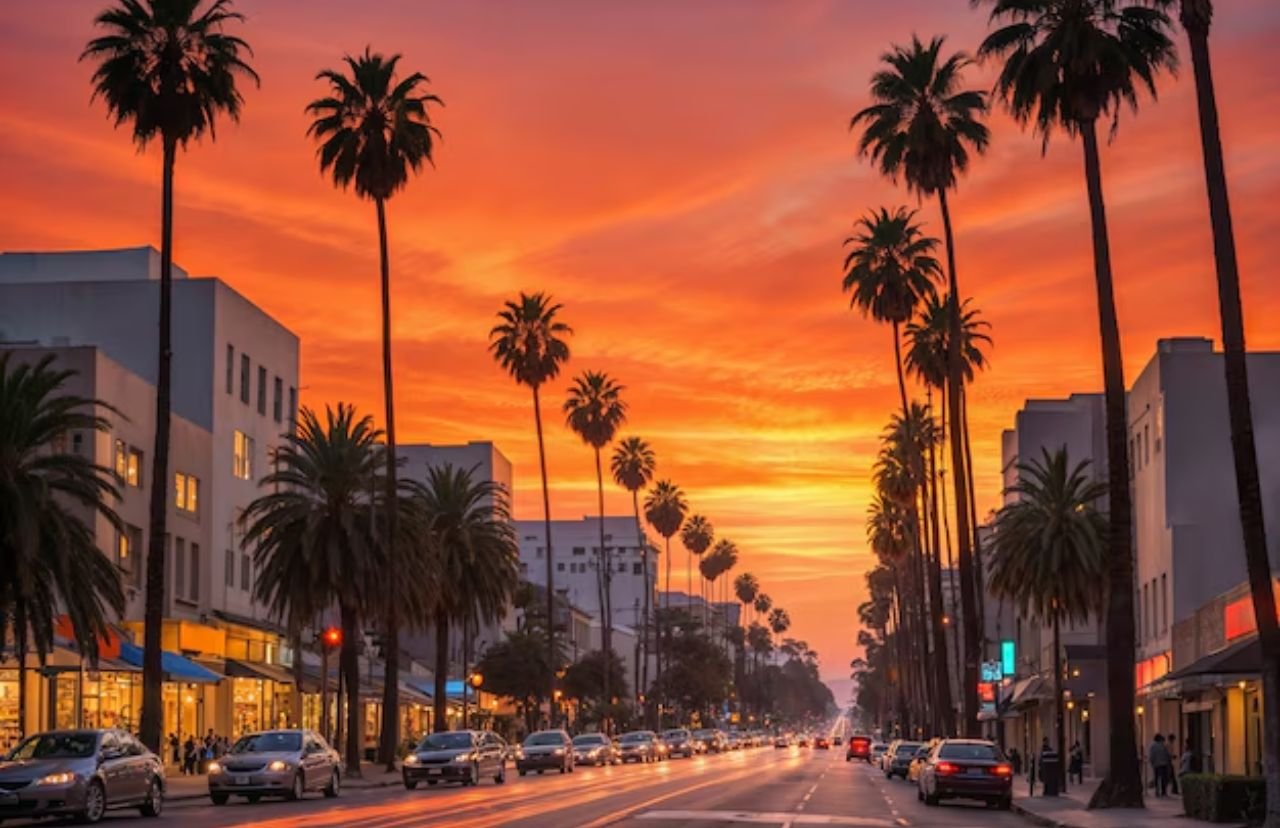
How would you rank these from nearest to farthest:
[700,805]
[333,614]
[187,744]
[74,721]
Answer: [700,805], [74,721], [187,744], [333,614]

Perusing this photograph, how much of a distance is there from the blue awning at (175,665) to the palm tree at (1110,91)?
32062 mm

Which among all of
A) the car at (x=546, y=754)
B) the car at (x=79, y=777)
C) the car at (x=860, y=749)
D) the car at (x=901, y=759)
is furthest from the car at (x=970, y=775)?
the car at (x=860, y=749)

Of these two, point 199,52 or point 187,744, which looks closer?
point 199,52

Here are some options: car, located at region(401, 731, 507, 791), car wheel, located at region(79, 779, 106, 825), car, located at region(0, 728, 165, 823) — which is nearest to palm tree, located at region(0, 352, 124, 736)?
car, located at region(0, 728, 165, 823)

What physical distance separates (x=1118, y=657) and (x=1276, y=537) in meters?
22.4

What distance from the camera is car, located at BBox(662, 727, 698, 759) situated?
380ft

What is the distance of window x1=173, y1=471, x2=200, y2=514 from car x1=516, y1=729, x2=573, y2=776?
15.8 m

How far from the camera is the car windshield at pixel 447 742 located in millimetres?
56188

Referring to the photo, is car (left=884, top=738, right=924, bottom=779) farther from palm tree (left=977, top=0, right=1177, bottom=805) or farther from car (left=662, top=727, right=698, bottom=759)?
car (left=662, top=727, right=698, bottom=759)

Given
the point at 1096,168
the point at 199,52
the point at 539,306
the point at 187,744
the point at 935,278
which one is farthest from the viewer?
the point at 539,306

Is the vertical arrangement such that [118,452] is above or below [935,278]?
below

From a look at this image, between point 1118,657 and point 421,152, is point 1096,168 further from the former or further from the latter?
point 421,152

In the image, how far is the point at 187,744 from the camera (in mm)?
66312

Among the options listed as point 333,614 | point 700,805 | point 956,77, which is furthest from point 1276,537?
point 333,614
